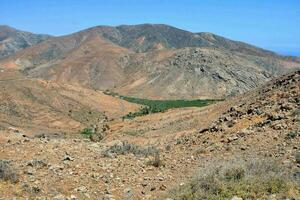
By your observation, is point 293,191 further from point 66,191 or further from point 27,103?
point 27,103

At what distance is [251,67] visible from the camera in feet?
400

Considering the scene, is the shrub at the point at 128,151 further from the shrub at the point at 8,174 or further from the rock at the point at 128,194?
the shrub at the point at 8,174

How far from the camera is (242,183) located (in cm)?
913

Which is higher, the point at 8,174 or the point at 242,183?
the point at 242,183

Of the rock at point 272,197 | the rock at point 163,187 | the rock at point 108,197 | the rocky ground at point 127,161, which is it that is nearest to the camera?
the rock at point 272,197

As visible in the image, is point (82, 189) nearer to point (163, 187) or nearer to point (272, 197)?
point (163, 187)

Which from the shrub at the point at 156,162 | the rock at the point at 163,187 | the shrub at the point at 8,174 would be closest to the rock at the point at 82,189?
the shrub at the point at 8,174

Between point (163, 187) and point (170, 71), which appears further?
point (170, 71)

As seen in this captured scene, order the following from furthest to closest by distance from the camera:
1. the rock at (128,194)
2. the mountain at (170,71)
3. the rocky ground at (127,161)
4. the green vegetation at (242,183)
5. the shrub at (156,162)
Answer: the mountain at (170,71), the shrub at (156,162), the rocky ground at (127,161), the rock at (128,194), the green vegetation at (242,183)

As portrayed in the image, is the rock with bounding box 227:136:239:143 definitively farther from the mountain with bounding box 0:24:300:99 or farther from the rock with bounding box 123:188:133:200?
the mountain with bounding box 0:24:300:99

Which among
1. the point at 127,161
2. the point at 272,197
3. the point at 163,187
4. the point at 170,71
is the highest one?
the point at 272,197

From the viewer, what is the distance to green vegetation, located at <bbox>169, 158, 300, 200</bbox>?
8734 millimetres

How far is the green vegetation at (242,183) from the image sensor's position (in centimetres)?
873

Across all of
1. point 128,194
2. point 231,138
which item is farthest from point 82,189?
point 231,138
